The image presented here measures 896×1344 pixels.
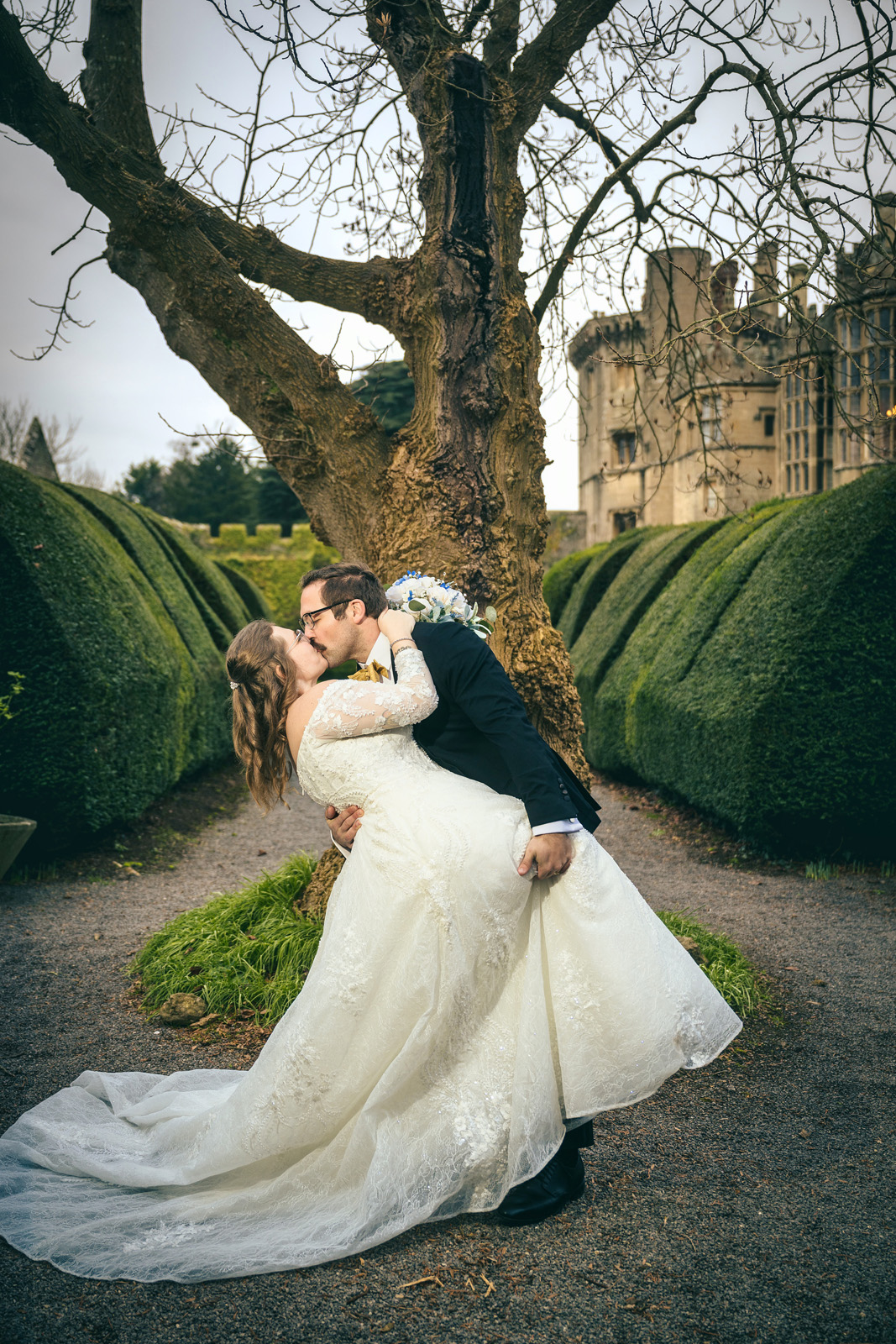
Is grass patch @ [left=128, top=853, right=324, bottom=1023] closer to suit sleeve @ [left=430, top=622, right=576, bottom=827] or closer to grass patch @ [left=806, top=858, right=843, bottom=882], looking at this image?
suit sleeve @ [left=430, top=622, right=576, bottom=827]

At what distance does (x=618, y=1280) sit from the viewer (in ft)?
7.62

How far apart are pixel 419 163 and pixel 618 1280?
6.49 m

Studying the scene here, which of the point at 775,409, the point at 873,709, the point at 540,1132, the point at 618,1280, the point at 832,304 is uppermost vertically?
the point at 775,409

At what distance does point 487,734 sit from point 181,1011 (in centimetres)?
260

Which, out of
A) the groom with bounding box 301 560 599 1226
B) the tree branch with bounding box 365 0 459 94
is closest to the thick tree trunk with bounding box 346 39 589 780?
the tree branch with bounding box 365 0 459 94

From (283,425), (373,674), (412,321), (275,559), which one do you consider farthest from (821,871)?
(275,559)

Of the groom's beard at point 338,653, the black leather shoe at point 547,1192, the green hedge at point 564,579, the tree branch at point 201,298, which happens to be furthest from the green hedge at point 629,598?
the black leather shoe at point 547,1192

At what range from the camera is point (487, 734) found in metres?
2.55

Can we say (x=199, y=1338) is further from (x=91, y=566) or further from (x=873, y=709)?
(x=91, y=566)

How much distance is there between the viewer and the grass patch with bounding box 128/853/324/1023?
4320 millimetres

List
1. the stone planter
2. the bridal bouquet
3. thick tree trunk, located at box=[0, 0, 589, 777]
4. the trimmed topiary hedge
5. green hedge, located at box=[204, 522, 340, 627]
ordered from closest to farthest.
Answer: the bridal bouquet < thick tree trunk, located at box=[0, 0, 589, 777] < the stone planter < the trimmed topiary hedge < green hedge, located at box=[204, 522, 340, 627]

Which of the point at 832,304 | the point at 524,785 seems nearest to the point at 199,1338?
the point at 524,785

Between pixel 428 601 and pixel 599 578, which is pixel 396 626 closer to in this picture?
pixel 428 601

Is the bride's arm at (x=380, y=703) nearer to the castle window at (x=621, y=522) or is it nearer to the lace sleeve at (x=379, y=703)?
the lace sleeve at (x=379, y=703)
